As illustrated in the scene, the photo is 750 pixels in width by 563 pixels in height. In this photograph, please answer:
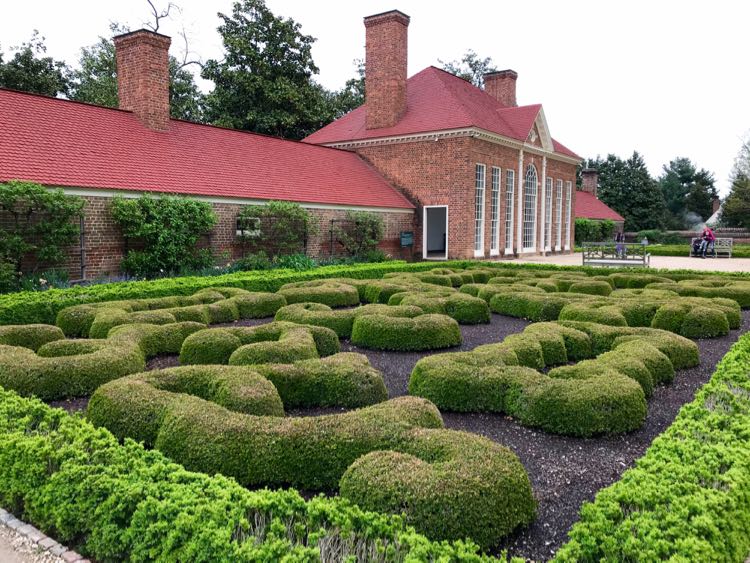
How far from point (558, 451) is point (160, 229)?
12889 mm

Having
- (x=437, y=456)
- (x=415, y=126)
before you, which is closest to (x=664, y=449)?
(x=437, y=456)

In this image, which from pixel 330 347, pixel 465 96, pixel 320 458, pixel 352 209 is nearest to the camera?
pixel 320 458

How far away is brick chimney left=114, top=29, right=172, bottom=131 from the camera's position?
18.1m

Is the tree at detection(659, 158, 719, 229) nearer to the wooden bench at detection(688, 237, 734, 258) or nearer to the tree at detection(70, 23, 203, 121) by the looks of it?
the wooden bench at detection(688, 237, 734, 258)

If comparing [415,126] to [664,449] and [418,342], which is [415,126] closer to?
[418,342]

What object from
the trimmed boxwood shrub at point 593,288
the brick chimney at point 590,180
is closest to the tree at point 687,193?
the brick chimney at point 590,180

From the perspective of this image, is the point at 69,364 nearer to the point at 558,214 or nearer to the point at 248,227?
the point at 248,227

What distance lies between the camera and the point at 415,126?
2556 centimetres

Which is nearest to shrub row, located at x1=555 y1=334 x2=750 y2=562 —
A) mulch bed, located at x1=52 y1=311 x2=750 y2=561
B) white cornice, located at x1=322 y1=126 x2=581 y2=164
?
mulch bed, located at x1=52 y1=311 x2=750 y2=561

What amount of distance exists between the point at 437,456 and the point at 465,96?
26.6 meters

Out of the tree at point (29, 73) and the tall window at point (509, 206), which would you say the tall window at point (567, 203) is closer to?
the tall window at point (509, 206)

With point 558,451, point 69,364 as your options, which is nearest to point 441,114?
point 69,364

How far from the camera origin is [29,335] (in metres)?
8.07

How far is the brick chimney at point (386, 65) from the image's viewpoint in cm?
2597
